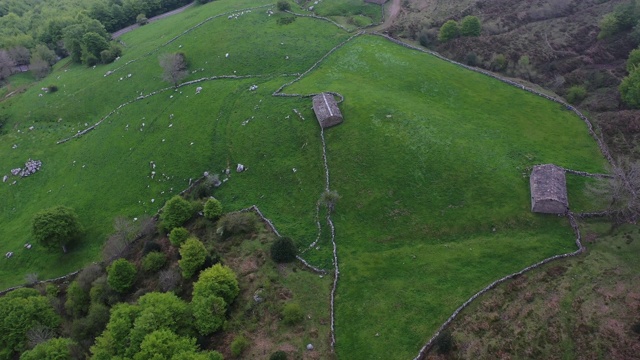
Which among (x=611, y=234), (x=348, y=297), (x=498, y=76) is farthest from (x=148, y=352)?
(x=498, y=76)

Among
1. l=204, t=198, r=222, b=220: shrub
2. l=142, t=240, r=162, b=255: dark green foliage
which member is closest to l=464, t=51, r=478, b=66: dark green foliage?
l=204, t=198, r=222, b=220: shrub

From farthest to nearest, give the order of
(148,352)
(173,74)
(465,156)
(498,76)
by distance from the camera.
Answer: (173,74) < (498,76) < (465,156) < (148,352)

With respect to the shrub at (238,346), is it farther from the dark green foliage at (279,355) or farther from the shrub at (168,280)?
the shrub at (168,280)

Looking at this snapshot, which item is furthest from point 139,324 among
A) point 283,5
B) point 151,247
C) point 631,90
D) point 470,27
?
point 283,5

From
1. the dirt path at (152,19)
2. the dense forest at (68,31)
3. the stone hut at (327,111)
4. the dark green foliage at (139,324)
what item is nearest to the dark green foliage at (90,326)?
the dark green foliage at (139,324)

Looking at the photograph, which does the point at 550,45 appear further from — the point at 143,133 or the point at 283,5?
the point at 143,133

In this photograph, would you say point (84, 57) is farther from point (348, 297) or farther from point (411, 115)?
point (348, 297)
